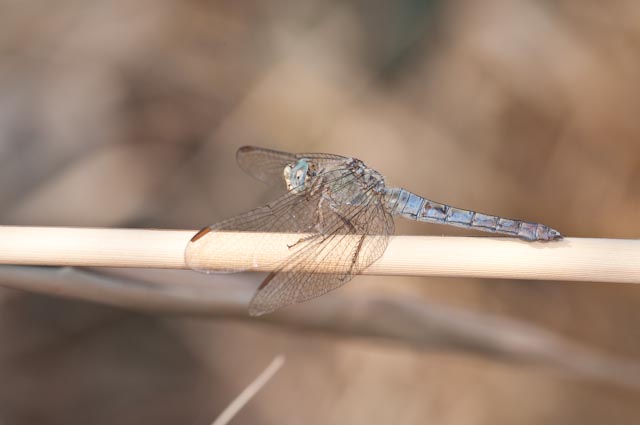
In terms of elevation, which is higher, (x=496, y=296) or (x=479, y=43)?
(x=479, y=43)

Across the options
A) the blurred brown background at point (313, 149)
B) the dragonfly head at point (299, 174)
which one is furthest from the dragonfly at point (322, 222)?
the blurred brown background at point (313, 149)

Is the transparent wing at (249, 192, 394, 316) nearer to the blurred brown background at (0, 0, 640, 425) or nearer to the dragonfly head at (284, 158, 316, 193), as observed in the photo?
the dragonfly head at (284, 158, 316, 193)

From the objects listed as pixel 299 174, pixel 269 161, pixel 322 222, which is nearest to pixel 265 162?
pixel 269 161

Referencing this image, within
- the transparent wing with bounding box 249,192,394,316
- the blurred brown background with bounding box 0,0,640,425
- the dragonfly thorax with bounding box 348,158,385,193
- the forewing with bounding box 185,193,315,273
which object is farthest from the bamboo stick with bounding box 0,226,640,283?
the blurred brown background with bounding box 0,0,640,425

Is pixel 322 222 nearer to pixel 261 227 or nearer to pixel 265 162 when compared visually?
pixel 261 227

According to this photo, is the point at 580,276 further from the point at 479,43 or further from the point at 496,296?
the point at 479,43

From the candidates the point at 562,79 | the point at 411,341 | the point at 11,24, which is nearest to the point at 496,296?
the point at 411,341
